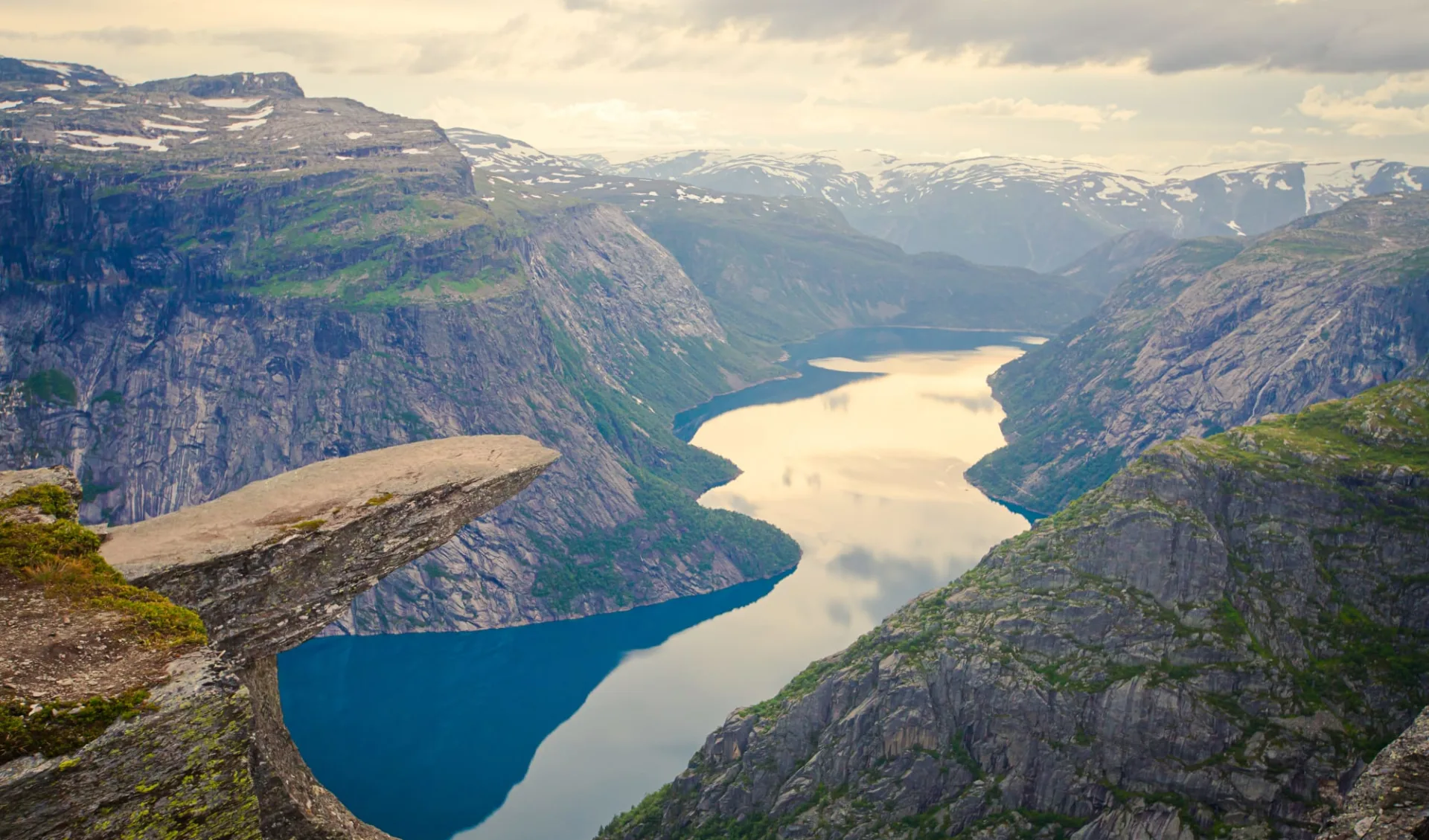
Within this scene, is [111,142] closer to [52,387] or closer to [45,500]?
[52,387]

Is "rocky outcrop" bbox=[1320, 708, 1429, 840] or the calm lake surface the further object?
the calm lake surface

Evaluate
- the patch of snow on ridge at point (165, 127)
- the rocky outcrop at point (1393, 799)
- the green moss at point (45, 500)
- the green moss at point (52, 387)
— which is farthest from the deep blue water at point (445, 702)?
the patch of snow on ridge at point (165, 127)

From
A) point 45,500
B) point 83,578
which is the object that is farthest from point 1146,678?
point 83,578

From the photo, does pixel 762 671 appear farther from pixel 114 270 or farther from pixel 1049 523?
pixel 114 270

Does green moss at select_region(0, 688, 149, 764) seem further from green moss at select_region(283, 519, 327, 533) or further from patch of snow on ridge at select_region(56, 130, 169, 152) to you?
patch of snow on ridge at select_region(56, 130, 169, 152)

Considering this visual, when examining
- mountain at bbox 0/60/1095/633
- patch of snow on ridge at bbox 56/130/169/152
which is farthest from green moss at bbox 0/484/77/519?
patch of snow on ridge at bbox 56/130/169/152

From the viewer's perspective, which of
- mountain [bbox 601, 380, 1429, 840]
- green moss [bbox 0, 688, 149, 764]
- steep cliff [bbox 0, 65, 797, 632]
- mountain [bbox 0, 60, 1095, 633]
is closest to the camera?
green moss [bbox 0, 688, 149, 764]
